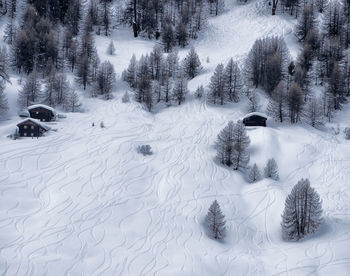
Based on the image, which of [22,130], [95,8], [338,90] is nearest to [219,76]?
[338,90]

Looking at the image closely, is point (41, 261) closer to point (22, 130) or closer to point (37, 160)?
point (37, 160)

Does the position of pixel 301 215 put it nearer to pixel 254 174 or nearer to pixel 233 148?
pixel 254 174

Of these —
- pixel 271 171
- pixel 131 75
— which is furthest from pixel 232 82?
pixel 271 171

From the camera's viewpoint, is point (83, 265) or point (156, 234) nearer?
point (83, 265)

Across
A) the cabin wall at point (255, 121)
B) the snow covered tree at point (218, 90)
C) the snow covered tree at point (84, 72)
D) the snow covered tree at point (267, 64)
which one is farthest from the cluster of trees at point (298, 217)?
the snow covered tree at point (84, 72)

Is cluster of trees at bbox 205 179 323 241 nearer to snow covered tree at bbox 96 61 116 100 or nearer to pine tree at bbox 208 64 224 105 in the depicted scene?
pine tree at bbox 208 64 224 105

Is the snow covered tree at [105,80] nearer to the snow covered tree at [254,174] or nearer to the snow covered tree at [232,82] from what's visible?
the snow covered tree at [232,82]
